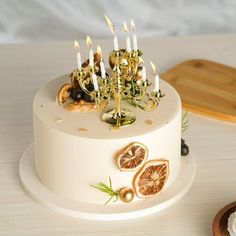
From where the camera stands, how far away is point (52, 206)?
1037 millimetres

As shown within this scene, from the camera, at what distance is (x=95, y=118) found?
103 centimetres

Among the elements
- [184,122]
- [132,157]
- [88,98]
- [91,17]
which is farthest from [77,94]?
[91,17]

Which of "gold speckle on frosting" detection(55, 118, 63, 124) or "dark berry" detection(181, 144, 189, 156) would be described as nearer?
"gold speckle on frosting" detection(55, 118, 63, 124)

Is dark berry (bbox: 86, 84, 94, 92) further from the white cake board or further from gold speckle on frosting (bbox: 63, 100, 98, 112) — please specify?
the white cake board

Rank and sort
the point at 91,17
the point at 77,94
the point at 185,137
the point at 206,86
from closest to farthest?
the point at 77,94 → the point at 185,137 → the point at 206,86 → the point at 91,17

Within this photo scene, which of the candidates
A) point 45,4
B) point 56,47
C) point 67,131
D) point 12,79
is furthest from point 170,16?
point 67,131

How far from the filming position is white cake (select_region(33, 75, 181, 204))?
39.2 inches

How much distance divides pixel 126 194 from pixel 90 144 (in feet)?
0.28

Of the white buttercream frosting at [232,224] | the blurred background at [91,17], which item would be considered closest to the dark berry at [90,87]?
the white buttercream frosting at [232,224]

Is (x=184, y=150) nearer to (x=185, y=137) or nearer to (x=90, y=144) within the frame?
(x=185, y=137)

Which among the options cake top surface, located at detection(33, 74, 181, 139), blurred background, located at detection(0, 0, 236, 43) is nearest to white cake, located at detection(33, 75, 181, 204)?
cake top surface, located at detection(33, 74, 181, 139)

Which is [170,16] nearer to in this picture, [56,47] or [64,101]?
[56,47]

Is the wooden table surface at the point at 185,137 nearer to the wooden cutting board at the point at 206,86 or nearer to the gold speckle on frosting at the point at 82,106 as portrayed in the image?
the wooden cutting board at the point at 206,86

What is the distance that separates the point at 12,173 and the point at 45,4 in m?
0.84
